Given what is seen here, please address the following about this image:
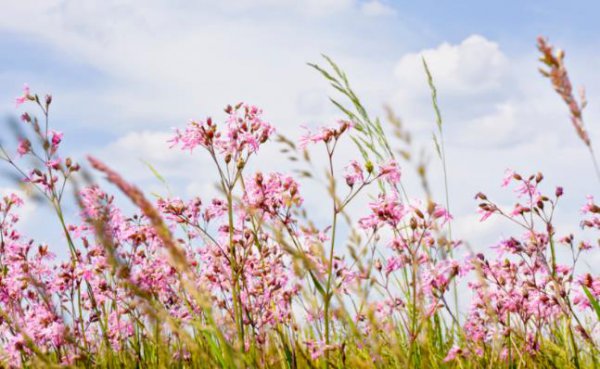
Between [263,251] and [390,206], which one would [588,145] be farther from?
[263,251]

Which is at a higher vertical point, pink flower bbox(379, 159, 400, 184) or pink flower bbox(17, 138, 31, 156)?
pink flower bbox(17, 138, 31, 156)

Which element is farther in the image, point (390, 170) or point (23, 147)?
point (23, 147)

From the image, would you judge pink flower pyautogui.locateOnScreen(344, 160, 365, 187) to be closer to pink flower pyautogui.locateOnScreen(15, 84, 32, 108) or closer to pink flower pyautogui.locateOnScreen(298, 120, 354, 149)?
pink flower pyautogui.locateOnScreen(298, 120, 354, 149)

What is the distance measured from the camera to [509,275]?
4.27 m

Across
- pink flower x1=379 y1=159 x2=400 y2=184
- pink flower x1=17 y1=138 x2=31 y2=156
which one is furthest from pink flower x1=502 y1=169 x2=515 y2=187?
pink flower x1=17 y1=138 x2=31 y2=156

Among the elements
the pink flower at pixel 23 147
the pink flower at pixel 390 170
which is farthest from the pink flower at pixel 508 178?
the pink flower at pixel 23 147

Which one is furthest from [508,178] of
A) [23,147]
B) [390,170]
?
[23,147]

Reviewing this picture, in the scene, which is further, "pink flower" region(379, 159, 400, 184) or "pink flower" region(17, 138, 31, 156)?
Result: "pink flower" region(17, 138, 31, 156)

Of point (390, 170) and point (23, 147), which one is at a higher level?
point (23, 147)

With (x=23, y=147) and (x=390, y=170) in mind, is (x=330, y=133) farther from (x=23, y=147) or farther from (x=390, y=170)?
(x=23, y=147)

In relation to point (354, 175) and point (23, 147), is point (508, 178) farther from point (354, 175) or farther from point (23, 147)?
point (23, 147)

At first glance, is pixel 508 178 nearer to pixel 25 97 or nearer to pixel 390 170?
pixel 390 170

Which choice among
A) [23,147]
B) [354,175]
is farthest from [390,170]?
[23,147]

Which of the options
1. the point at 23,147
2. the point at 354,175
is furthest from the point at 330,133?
the point at 23,147
